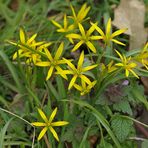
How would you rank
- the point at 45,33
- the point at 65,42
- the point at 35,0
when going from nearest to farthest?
the point at 65,42 → the point at 45,33 → the point at 35,0

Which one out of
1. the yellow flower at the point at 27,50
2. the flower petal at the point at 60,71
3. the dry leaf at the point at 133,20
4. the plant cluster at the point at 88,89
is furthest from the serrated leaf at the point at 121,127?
the dry leaf at the point at 133,20

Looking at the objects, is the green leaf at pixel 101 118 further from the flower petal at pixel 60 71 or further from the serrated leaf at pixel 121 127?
the flower petal at pixel 60 71

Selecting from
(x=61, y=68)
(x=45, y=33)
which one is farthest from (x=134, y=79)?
(x=45, y=33)

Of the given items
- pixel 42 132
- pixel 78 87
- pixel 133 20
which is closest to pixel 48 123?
pixel 42 132

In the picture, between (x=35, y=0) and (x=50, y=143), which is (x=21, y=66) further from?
(x=35, y=0)

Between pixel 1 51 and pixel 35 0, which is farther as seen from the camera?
pixel 35 0

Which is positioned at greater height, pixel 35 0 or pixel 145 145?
pixel 35 0
